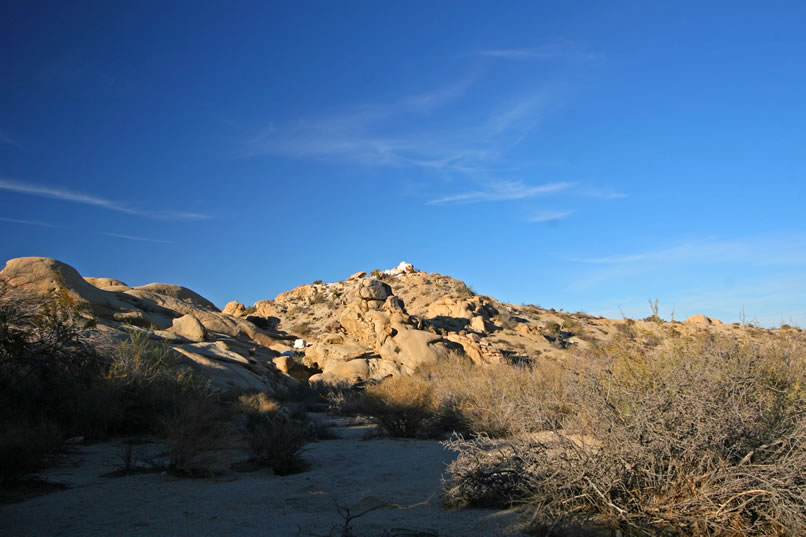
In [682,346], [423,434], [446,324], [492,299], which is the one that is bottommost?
[423,434]

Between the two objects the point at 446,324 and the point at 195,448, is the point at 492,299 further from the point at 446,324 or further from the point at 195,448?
the point at 195,448

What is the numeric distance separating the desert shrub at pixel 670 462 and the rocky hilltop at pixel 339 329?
2.21 metres

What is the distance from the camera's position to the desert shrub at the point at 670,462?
→ 3.72m

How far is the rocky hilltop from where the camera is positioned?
1762 centimetres

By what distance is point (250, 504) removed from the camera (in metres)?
5.65

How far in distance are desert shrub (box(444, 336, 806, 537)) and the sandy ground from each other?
420mm

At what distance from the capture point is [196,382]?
12.9 meters

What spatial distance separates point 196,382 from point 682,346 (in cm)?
1094

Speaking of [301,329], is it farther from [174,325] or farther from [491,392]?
[491,392]

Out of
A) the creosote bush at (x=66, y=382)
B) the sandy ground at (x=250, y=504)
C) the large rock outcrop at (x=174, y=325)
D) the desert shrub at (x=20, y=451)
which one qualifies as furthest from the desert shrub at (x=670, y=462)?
the large rock outcrop at (x=174, y=325)

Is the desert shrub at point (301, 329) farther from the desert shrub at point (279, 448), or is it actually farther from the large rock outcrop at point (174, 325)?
the desert shrub at point (279, 448)

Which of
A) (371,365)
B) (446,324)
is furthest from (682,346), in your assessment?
(446,324)

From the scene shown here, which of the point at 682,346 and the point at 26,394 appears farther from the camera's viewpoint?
the point at 26,394

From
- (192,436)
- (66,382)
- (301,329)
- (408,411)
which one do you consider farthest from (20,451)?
(301,329)
